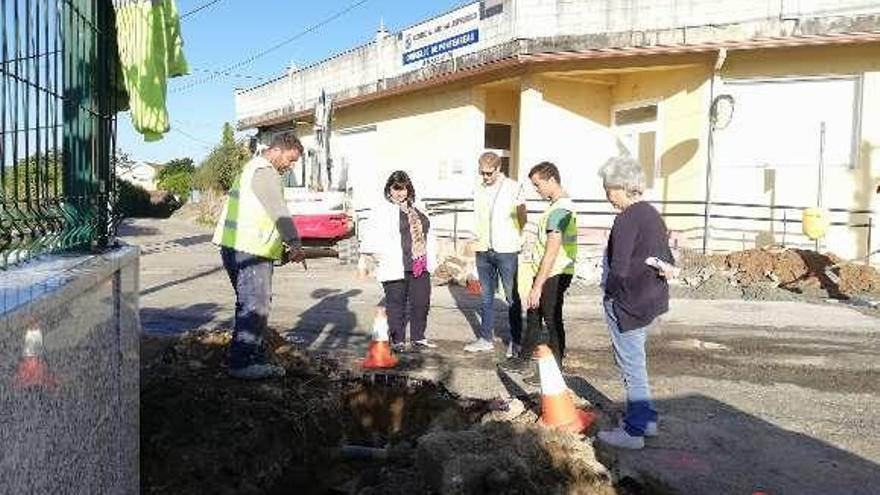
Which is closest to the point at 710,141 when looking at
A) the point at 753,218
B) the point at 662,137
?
the point at 662,137

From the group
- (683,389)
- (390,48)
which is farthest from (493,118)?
(683,389)

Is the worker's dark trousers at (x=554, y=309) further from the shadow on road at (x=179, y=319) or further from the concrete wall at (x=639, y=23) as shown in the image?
the concrete wall at (x=639, y=23)

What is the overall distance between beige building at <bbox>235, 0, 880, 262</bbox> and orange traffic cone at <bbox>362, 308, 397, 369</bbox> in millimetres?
7875

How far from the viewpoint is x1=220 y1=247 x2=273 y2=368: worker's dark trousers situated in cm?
562

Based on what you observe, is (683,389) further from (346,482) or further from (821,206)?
(821,206)

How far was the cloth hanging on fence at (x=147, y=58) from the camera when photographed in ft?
11.7

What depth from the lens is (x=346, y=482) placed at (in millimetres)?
4520

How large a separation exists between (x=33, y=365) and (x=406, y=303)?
5492mm

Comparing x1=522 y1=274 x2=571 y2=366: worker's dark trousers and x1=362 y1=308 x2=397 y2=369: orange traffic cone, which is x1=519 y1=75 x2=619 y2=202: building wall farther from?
x1=522 y1=274 x2=571 y2=366: worker's dark trousers

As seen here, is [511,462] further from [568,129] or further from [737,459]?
[568,129]

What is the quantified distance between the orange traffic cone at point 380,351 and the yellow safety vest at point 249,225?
49.9 inches

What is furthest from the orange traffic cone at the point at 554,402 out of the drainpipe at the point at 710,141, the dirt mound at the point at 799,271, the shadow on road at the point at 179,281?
the drainpipe at the point at 710,141

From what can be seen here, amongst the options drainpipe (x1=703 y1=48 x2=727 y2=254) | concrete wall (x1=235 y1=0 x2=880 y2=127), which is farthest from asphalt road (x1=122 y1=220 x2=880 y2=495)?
concrete wall (x1=235 y1=0 x2=880 y2=127)

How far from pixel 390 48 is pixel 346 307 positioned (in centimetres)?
1126
